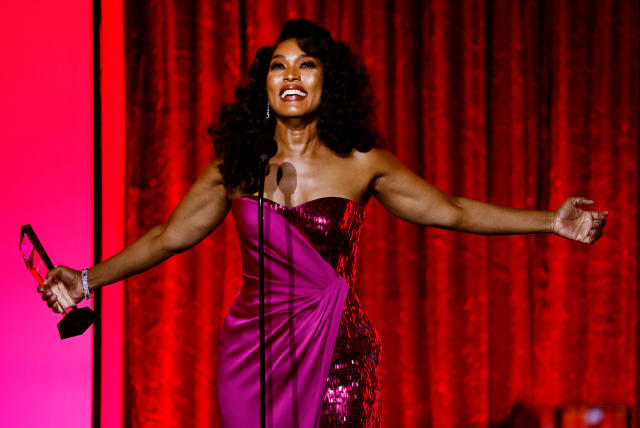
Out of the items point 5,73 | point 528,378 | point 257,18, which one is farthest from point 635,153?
point 5,73

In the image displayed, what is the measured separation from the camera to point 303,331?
2223mm

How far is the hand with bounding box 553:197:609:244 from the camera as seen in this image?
2348 mm

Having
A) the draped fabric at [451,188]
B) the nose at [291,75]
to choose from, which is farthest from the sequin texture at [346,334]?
the draped fabric at [451,188]

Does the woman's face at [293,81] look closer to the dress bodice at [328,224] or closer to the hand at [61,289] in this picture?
the dress bodice at [328,224]

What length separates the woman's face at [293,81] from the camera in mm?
Result: 2422

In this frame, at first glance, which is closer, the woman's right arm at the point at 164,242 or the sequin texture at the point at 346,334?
the sequin texture at the point at 346,334

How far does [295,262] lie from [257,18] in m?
2.03

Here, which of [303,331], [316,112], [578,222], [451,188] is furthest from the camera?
[451,188]

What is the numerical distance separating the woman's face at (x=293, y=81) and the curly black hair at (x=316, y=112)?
0.03 metres

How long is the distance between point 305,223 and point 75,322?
872 mm

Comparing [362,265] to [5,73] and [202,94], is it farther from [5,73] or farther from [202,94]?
[5,73]

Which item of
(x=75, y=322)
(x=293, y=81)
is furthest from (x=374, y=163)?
(x=75, y=322)

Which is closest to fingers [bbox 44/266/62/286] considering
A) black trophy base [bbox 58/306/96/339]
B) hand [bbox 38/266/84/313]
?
hand [bbox 38/266/84/313]

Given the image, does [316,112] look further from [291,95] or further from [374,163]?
[374,163]
